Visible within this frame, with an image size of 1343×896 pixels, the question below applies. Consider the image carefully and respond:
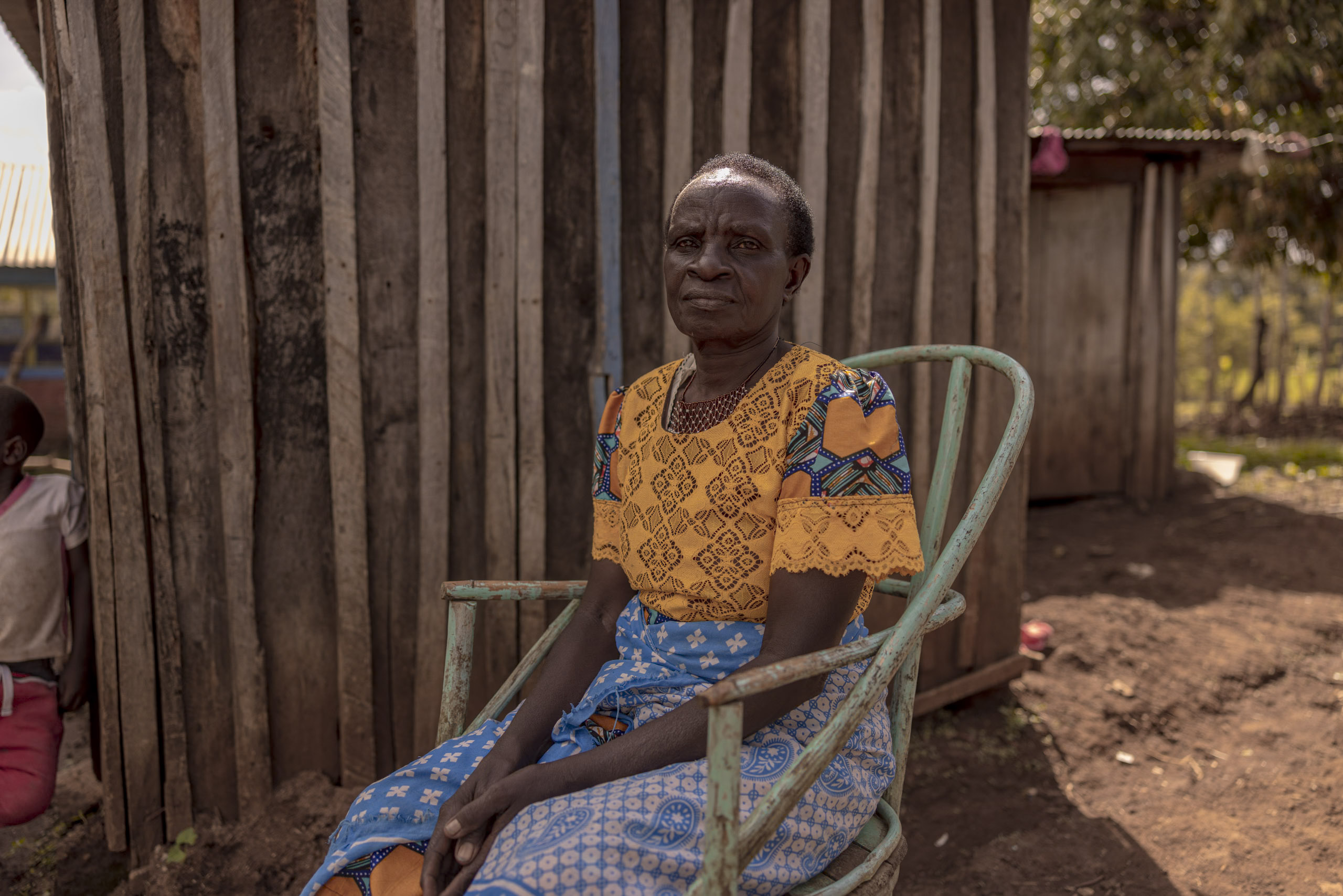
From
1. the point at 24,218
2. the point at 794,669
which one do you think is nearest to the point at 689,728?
the point at 794,669

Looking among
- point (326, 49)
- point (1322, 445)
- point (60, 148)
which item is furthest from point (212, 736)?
point (1322, 445)

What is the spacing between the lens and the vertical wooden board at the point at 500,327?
7.87 feet

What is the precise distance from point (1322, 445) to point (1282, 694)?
7986 mm

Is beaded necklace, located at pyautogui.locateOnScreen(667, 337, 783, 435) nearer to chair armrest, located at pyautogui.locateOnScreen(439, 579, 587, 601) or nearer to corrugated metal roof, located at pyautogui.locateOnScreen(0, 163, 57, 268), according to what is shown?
chair armrest, located at pyautogui.locateOnScreen(439, 579, 587, 601)

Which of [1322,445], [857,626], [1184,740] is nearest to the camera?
[857,626]

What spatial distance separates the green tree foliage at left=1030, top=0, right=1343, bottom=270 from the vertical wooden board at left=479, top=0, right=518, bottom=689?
830 centimetres

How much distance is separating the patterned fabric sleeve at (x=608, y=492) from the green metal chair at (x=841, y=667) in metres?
0.12

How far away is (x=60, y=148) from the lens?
2354 mm

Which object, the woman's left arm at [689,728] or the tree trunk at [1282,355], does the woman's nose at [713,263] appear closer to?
the woman's left arm at [689,728]

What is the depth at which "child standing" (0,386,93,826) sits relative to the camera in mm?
2246

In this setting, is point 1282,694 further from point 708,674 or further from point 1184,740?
point 708,674

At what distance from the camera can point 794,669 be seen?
1.16 m

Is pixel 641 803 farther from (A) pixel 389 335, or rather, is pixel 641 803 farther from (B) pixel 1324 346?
(B) pixel 1324 346

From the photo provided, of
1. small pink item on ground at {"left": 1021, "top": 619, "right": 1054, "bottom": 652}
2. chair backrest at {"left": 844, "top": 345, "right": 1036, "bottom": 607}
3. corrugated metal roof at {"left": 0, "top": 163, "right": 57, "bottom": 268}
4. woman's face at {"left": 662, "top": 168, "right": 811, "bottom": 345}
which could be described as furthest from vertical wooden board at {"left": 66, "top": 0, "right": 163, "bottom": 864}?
corrugated metal roof at {"left": 0, "top": 163, "right": 57, "bottom": 268}
